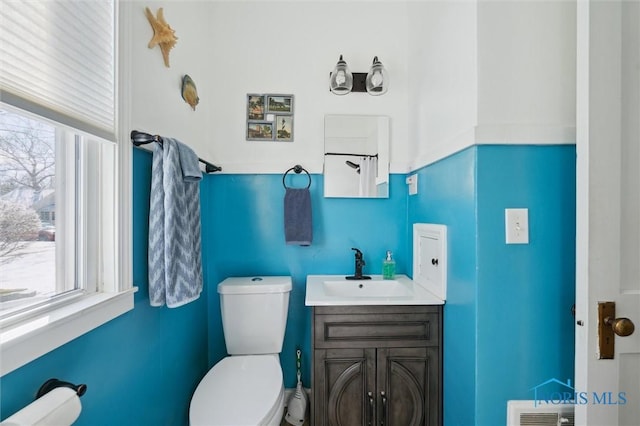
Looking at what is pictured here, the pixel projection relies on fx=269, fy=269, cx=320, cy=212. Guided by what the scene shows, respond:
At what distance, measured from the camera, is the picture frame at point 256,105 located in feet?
5.74

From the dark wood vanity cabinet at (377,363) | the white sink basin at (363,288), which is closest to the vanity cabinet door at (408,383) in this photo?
the dark wood vanity cabinet at (377,363)

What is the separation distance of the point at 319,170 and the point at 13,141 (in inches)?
52.2

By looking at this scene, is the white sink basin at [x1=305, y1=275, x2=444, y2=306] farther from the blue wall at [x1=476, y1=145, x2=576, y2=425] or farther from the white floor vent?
the white floor vent

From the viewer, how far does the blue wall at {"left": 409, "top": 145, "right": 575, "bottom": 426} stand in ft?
3.19

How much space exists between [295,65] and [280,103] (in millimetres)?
269

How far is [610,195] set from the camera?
806 mm

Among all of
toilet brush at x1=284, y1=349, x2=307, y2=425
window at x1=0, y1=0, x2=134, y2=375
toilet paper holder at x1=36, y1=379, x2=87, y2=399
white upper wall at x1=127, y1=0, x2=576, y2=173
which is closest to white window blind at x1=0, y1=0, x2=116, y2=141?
window at x1=0, y1=0, x2=134, y2=375

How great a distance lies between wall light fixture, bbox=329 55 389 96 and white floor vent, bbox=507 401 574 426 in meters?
1.64

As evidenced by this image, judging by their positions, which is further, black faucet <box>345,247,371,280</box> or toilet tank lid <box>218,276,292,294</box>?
black faucet <box>345,247,371,280</box>

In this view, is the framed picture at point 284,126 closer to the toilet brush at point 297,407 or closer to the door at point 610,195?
the door at point 610,195

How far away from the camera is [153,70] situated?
1.15 metres

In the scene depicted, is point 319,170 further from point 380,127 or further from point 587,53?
point 587,53

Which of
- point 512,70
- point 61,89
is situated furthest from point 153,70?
point 512,70

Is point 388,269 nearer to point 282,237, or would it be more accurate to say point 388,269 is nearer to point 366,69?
point 282,237
